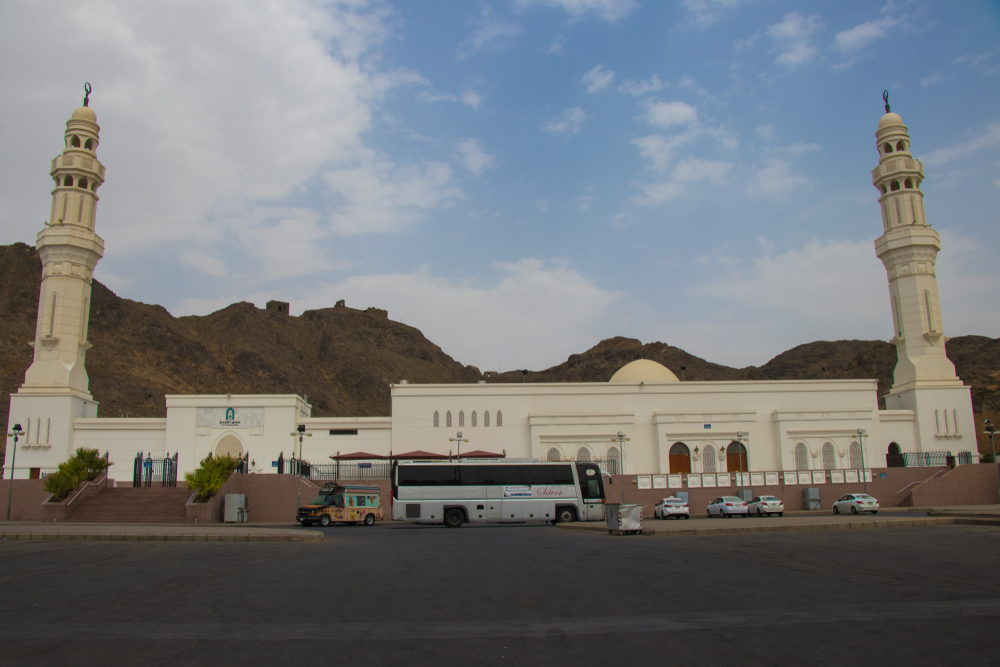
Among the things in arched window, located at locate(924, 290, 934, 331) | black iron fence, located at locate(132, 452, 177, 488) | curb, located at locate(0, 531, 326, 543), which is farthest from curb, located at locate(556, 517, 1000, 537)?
arched window, located at locate(924, 290, 934, 331)

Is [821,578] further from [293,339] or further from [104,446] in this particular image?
[293,339]

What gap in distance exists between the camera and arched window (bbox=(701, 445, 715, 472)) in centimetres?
4188

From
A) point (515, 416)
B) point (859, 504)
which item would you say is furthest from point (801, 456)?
point (515, 416)

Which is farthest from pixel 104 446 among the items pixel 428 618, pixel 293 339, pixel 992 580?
pixel 293 339

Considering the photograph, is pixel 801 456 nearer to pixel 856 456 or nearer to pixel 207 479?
pixel 856 456

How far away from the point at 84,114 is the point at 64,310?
40.8ft

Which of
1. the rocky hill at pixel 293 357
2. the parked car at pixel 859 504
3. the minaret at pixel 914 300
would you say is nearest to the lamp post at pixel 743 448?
the minaret at pixel 914 300

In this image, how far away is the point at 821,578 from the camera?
998 centimetres

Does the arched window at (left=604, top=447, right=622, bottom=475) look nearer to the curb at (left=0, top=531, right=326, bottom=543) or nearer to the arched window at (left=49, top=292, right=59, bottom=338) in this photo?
the curb at (left=0, top=531, right=326, bottom=543)

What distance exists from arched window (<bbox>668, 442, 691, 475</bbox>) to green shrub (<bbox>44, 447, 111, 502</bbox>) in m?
28.9

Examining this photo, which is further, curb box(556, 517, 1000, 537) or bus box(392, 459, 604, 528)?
bus box(392, 459, 604, 528)

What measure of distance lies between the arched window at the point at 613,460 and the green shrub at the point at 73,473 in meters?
25.4

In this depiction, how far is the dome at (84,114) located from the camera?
4484cm

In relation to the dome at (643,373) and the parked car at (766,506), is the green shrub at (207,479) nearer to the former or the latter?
the parked car at (766,506)
